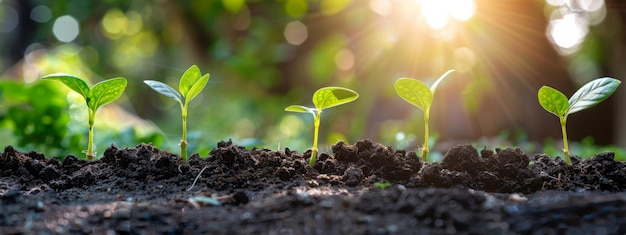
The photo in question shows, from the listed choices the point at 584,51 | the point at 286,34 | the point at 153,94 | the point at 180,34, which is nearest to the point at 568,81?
the point at 584,51

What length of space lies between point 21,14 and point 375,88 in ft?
29.8

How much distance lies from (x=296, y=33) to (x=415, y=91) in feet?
15.4

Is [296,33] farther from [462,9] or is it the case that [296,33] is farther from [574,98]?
[574,98]

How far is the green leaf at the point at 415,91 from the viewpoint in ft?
5.65

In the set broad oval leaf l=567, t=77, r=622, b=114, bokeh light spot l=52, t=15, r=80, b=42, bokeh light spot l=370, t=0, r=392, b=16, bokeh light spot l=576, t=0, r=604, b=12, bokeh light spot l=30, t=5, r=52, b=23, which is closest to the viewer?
broad oval leaf l=567, t=77, r=622, b=114

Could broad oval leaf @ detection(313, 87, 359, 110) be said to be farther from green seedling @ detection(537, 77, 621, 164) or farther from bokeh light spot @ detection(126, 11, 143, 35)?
bokeh light spot @ detection(126, 11, 143, 35)

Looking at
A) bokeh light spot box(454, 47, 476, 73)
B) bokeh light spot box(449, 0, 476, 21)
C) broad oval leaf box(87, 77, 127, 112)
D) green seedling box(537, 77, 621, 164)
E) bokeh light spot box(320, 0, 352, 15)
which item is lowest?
green seedling box(537, 77, 621, 164)

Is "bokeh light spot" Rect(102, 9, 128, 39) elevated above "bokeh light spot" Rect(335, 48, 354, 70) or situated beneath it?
elevated above

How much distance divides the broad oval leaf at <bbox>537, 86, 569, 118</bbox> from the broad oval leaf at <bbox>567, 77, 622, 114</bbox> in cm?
2

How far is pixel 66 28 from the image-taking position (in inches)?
297

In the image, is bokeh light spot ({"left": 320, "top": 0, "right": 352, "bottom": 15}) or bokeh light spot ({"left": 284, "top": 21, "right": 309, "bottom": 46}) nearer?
bokeh light spot ({"left": 320, "top": 0, "right": 352, "bottom": 15})

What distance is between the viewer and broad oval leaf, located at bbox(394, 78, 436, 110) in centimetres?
172

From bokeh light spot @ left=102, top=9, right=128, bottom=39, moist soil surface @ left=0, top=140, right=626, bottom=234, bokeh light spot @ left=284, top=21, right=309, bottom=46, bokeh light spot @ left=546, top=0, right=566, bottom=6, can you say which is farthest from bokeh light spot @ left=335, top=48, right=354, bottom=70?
moist soil surface @ left=0, top=140, right=626, bottom=234

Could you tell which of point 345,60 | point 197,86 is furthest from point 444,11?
point 197,86
